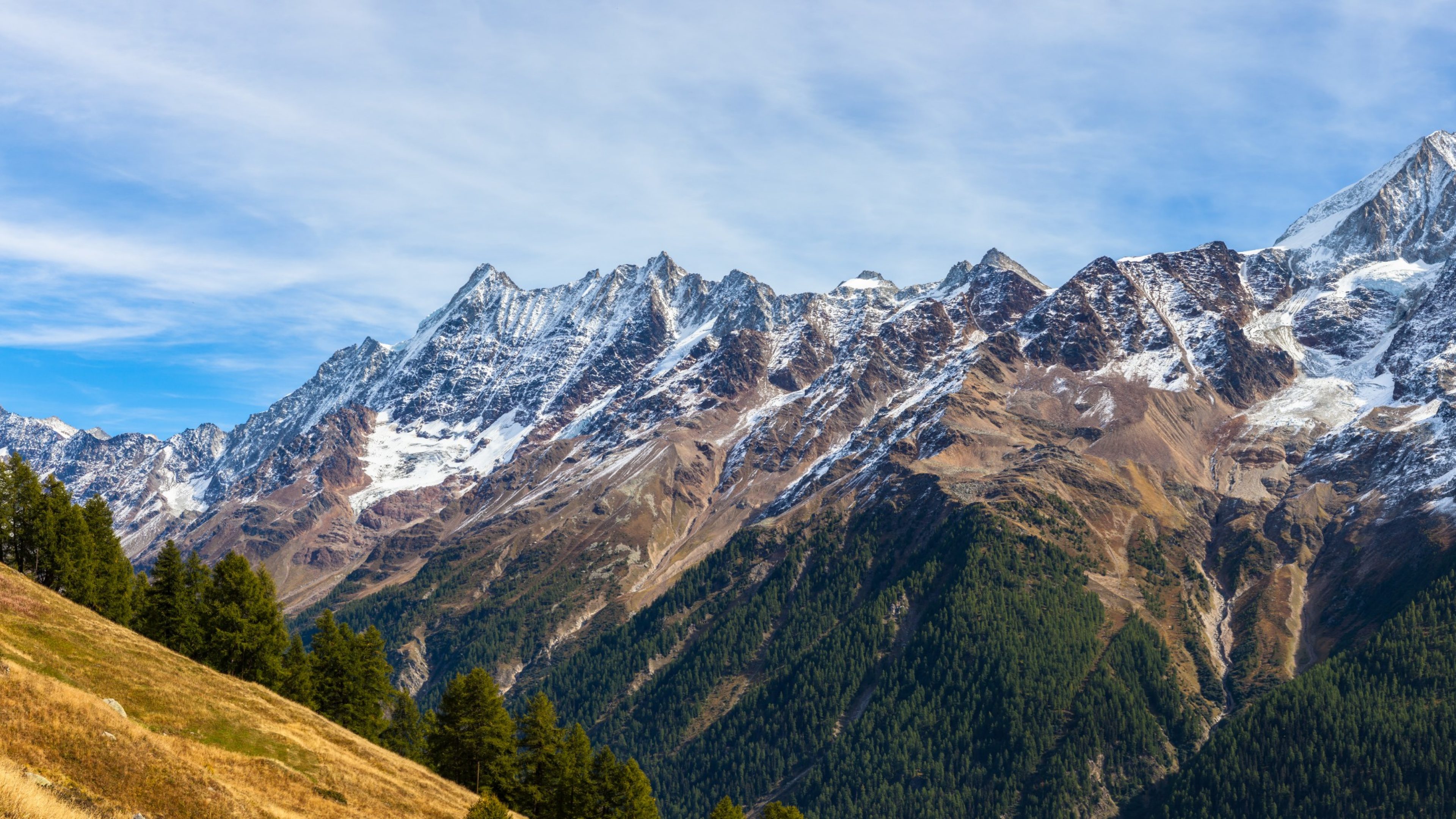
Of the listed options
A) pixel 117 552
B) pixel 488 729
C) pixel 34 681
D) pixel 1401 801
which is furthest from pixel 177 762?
pixel 1401 801

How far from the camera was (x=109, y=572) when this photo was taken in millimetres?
89625

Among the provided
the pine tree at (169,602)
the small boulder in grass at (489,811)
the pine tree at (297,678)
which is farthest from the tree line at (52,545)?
the small boulder in grass at (489,811)

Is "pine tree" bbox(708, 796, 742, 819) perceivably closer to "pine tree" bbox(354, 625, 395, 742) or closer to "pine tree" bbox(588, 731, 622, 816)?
"pine tree" bbox(588, 731, 622, 816)

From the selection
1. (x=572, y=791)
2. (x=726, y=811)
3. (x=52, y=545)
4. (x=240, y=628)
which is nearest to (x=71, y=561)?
(x=52, y=545)

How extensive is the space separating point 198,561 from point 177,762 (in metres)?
57.3

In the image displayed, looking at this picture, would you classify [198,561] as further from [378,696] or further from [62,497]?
[378,696]

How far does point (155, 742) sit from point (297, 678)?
158ft

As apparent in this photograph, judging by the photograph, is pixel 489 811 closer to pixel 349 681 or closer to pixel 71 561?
pixel 349 681

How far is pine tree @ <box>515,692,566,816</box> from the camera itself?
86.3 meters

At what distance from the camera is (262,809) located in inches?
1660

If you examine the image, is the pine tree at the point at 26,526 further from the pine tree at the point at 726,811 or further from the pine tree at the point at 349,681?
the pine tree at the point at 726,811

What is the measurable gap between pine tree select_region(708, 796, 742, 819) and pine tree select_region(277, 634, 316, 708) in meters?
35.8

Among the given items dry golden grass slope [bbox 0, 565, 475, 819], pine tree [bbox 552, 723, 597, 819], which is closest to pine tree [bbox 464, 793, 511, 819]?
dry golden grass slope [bbox 0, 565, 475, 819]

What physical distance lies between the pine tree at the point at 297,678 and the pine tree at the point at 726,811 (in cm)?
3575
